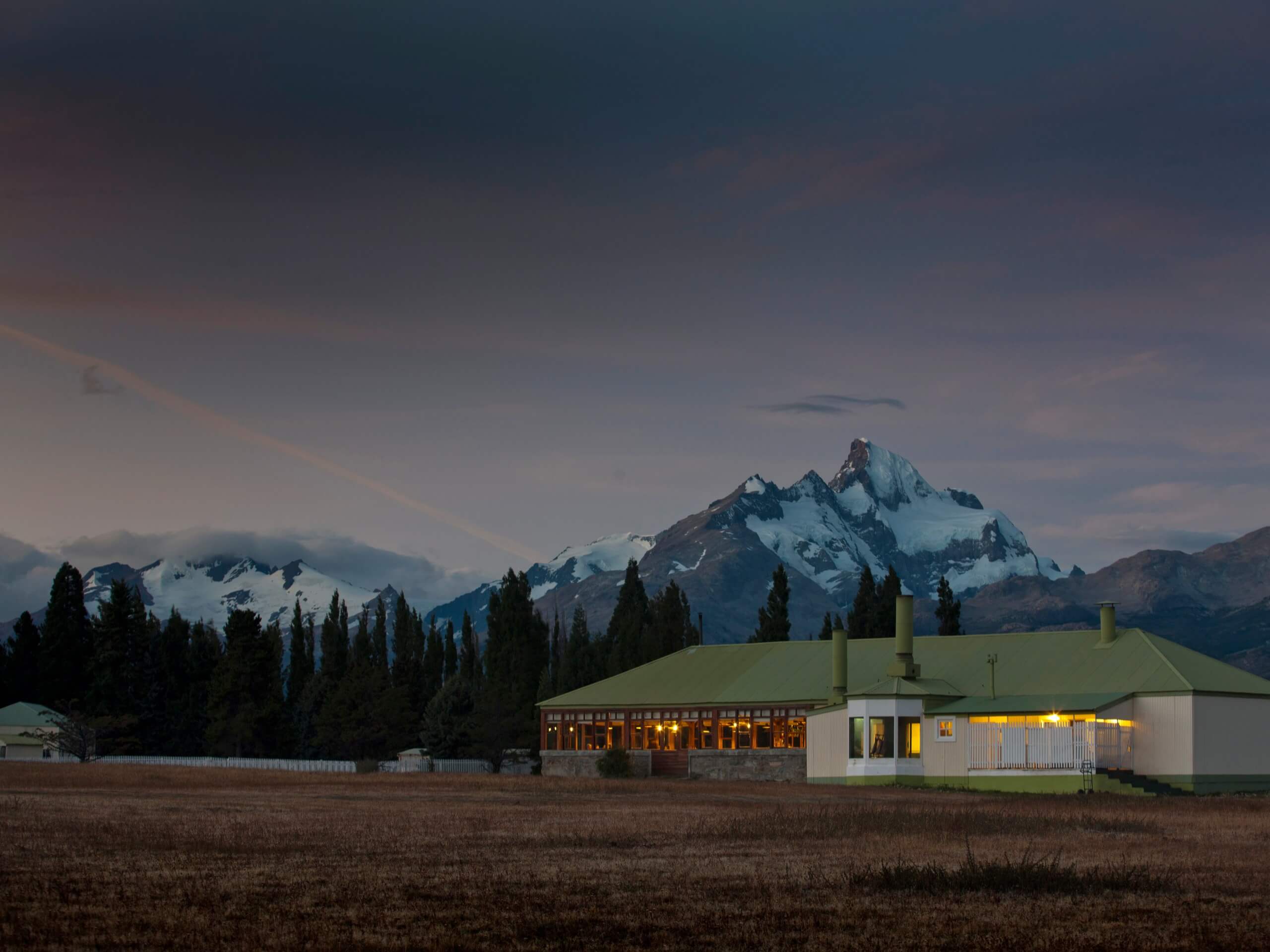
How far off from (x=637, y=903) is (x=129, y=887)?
6.49 meters

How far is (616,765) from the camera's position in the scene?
85562 millimetres

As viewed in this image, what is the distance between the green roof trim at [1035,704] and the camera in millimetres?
68000

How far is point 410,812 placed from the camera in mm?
39219

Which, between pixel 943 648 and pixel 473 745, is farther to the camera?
pixel 473 745

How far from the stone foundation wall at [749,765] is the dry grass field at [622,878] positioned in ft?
137

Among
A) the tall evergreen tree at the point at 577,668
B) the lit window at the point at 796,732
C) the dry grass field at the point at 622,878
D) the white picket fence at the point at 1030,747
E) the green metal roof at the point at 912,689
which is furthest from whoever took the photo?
the tall evergreen tree at the point at 577,668

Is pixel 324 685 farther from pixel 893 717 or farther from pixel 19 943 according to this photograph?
pixel 19 943

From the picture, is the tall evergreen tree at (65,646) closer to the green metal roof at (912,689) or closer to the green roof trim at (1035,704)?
the green metal roof at (912,689)

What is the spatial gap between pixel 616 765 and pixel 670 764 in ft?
18.0

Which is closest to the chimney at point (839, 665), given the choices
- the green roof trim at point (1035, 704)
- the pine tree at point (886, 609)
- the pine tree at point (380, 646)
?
the green roof trim at point (1035, 704)

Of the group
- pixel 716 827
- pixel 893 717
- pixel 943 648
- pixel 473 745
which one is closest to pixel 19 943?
pixel 716 827

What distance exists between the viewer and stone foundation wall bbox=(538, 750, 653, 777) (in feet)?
295

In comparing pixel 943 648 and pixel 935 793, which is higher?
pixel 943 648

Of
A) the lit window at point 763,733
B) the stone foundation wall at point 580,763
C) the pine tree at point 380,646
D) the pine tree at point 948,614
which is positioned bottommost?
the stone foundation wall at point 580,763
